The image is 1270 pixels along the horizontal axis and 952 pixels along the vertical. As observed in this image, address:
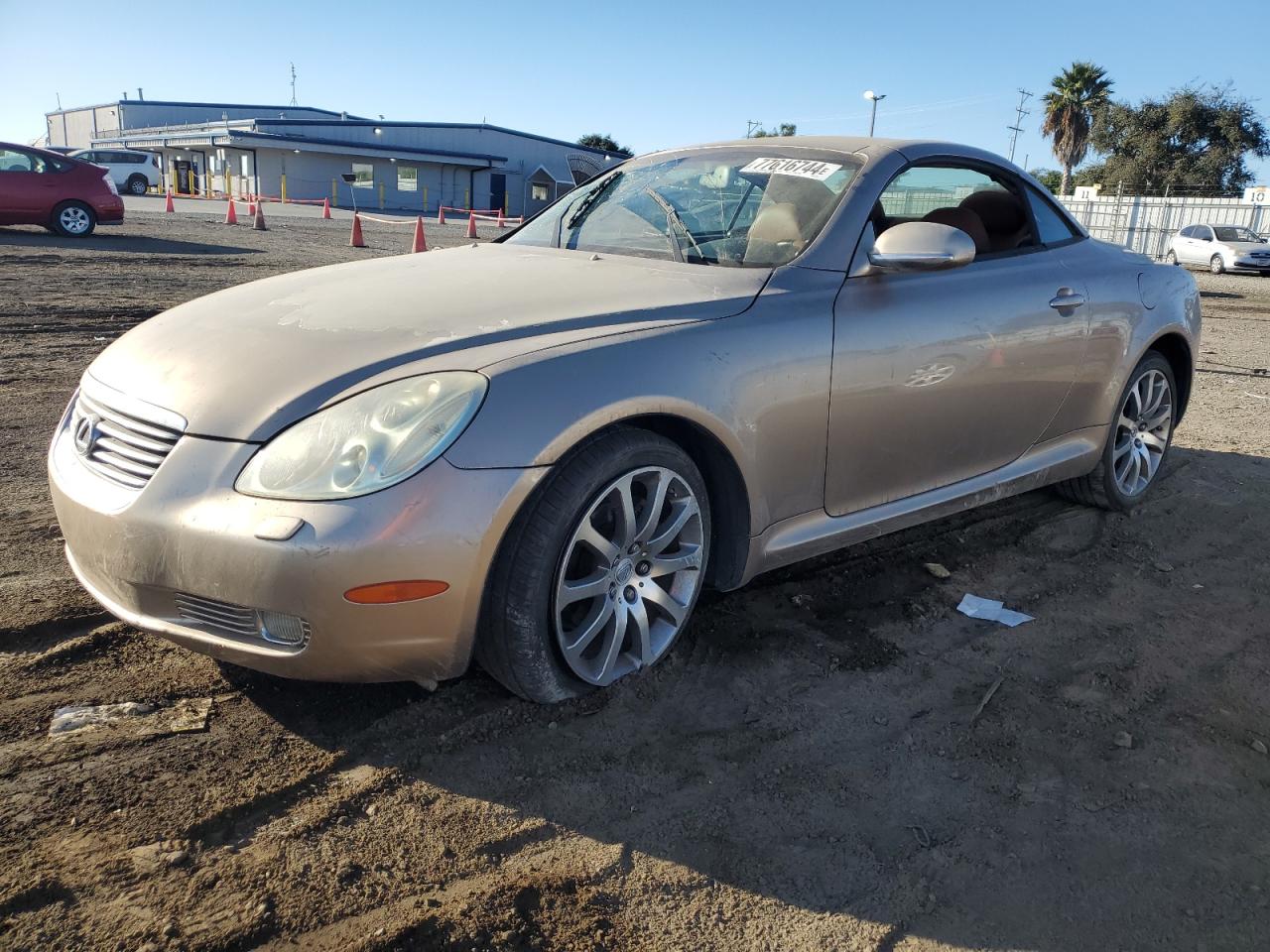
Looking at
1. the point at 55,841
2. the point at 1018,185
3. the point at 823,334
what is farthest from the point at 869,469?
the point at 55,841

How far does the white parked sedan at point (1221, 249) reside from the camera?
78.9 feet

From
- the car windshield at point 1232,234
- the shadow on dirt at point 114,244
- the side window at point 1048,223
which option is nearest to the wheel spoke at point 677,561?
the side window at point 1048,223

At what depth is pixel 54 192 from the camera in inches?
599

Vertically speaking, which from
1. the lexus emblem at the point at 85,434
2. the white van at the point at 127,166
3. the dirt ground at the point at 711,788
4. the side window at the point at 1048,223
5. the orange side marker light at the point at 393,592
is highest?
the white van at the point at 127,166

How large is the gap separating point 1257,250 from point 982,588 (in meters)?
25.6

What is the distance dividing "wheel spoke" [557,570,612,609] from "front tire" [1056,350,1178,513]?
9.31 feet

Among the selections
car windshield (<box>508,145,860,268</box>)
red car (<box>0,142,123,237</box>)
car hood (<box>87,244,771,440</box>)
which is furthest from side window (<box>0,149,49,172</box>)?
car hood (<box>87,244,771,440</box>)

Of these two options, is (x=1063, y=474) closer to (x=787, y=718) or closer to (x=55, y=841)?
(x=787, y=718)

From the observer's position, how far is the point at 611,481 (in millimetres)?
2551

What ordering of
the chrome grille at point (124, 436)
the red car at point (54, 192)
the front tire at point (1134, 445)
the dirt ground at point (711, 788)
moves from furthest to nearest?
the red car at point (54, 192) < the front tire at point (1134, 445) < the chrome grille at point (124, 436) < the dirt ground at point (711, 788)

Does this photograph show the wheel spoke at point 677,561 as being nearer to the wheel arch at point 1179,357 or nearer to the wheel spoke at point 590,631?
the wheel spoke at point 590,631

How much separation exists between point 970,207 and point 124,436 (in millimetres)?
3490

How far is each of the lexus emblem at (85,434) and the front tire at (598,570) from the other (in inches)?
46.5

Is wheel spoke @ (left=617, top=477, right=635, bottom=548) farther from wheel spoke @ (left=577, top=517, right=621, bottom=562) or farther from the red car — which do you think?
the red car
